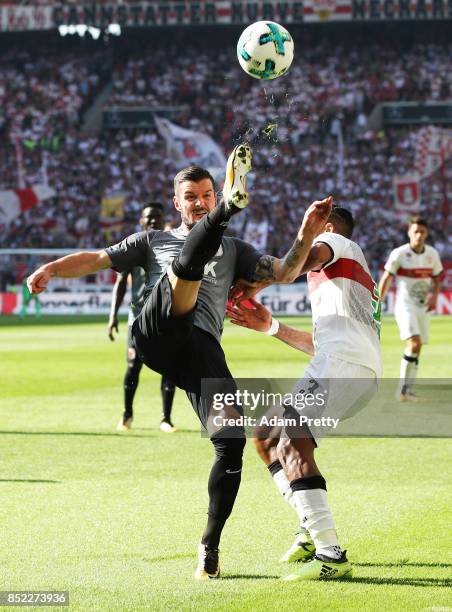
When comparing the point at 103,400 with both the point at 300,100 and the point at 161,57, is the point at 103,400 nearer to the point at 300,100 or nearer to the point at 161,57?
the point at 300,100

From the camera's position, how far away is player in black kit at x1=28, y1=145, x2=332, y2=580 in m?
5.73

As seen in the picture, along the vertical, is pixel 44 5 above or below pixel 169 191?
above

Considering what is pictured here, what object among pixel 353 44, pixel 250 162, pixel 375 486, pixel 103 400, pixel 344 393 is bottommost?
pixel 103 400

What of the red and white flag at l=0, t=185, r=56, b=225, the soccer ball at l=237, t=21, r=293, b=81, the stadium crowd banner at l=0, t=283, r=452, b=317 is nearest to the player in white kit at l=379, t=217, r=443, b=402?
the soccer ball at l=237, t=21, r=293, b=81

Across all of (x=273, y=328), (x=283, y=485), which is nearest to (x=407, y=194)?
(x=273, y=328)

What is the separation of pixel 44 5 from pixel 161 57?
20.8ft

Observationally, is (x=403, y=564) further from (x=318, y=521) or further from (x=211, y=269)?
(x=211, y=269)

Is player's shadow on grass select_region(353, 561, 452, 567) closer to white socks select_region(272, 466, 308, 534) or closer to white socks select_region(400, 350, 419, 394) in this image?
white socks select_region(272, 466, 308, 534)

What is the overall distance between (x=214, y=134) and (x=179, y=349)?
4299cm

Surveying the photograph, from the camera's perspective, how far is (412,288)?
15859 mm

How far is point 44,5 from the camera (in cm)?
5475

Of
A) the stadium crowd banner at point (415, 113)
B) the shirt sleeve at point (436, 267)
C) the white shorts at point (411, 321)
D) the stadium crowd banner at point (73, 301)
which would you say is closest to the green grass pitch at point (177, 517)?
the white shorts at point (411, 321)

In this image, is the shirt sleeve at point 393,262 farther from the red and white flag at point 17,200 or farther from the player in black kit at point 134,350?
the red and white flag at point 17,200

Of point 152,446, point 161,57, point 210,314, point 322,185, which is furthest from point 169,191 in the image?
point 210,314
